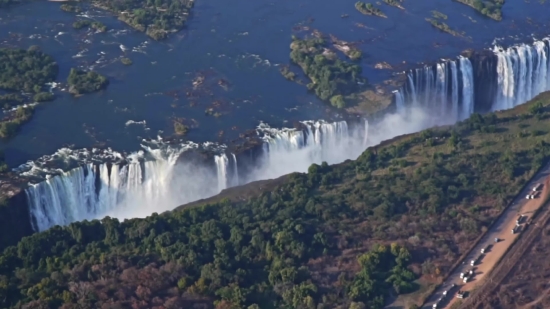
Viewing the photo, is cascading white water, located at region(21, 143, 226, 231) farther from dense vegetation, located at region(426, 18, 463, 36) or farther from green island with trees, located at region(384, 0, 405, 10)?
green island with trees, located at region(384, 0, 405, 10)

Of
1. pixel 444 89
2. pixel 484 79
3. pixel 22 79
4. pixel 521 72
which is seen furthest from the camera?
pixel 521 72

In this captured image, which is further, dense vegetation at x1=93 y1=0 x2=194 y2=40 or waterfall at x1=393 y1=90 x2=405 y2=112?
dense vegetation at x1=93 y1=0 x2=194 y2=40

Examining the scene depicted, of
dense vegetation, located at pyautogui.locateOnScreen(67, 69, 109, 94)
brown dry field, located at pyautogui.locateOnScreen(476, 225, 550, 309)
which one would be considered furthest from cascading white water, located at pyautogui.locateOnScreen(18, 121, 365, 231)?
brown dry field, located at pyautogui.locateOnScreen(476, 225, 550, 309)

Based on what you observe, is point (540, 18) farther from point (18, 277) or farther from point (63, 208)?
point (18, 277)

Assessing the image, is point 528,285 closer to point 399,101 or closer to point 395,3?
point 399,101

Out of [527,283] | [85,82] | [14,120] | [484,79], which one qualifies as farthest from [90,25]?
[527,283]

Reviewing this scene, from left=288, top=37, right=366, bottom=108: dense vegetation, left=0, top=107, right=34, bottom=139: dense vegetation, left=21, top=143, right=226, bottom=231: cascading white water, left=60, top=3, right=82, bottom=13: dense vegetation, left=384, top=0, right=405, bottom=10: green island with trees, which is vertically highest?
left=384, top=0, right=405, bottom=10: green island with trees
